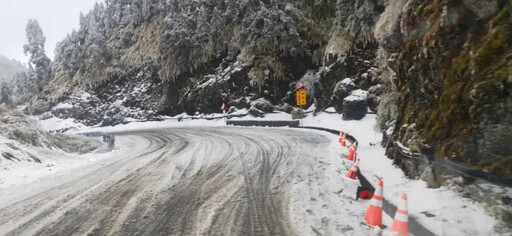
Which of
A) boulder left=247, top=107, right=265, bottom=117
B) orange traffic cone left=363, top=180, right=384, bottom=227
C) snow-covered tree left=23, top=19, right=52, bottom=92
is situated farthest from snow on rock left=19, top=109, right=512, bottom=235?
snow-covered tree left=23, top=19, right=52, bottom=92

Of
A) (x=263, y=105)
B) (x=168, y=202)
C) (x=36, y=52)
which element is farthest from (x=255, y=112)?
(x=36, y=52)

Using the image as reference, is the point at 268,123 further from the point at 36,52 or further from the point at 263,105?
the point at 36,52

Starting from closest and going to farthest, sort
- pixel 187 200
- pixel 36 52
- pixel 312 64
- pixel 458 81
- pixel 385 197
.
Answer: pixel 458 81 → pixel 385 197 → pixel 187 200 → pixel 312 64 → pixel 36 52

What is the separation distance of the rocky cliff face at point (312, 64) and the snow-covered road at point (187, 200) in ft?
7.53

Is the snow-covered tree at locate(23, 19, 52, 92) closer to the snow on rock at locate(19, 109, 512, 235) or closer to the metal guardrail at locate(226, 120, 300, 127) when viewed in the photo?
the metal guardrail at locate(226, 120, 300, 127)

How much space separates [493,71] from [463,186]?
1663 mm

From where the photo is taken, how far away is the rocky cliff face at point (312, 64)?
5605mm

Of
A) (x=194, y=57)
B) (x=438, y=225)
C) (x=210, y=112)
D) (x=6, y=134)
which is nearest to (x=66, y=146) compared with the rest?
(x=6, y=134)

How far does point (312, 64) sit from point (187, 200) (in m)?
31.6

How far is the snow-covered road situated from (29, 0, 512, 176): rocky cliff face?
2.29 m

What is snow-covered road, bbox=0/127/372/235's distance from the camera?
18.9ft

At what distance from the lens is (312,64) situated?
3747 cm

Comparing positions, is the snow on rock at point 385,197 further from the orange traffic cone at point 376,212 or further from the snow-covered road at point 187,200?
the orange traffic cone at point 376,212

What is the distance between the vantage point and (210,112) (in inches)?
1565
